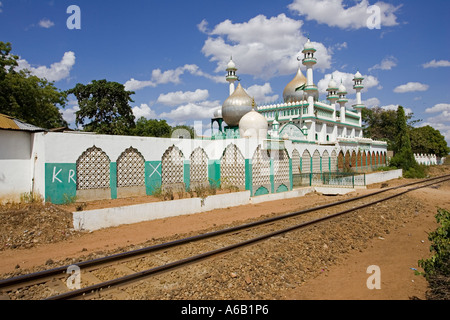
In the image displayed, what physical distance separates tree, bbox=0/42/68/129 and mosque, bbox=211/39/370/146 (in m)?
11.3

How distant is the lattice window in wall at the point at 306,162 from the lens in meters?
20.1

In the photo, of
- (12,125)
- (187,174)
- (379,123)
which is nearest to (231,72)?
(187,174)

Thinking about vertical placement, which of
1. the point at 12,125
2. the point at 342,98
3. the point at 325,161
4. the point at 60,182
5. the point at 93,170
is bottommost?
the point at 60,182

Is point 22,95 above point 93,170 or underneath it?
above

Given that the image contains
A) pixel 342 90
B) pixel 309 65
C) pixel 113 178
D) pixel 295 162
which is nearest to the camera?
pixel 113 178

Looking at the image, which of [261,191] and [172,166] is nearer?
[172,166]

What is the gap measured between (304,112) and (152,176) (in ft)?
Answer: 65.8

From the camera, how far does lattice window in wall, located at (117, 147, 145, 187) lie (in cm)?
1184

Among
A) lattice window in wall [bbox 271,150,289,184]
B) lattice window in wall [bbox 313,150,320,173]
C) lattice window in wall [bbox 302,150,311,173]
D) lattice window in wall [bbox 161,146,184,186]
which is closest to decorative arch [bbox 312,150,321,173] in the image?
lattice window in wall [bbox 313,150,320,173]

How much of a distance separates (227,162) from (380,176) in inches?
563

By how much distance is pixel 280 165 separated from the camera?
16750 mm

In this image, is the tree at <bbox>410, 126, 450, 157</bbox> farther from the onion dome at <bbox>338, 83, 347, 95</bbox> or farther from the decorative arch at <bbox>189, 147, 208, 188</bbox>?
the decorative arch at <bbox>189, 147, 208, 188</bbox>

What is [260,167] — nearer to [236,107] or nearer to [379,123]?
[236,107]
